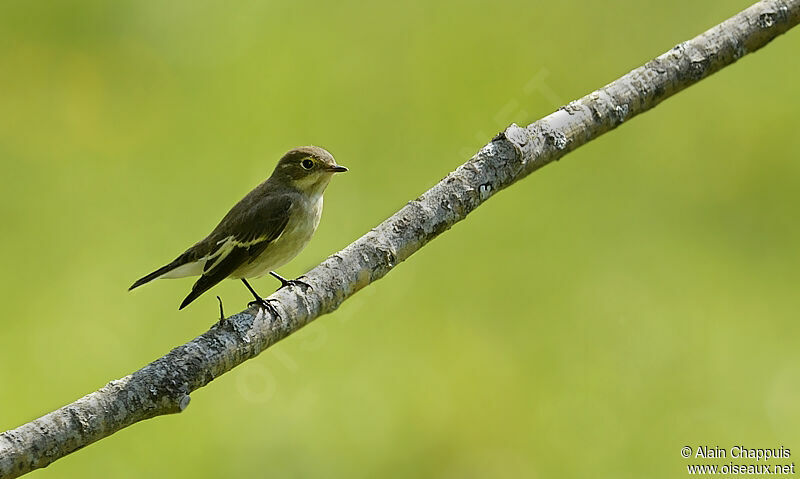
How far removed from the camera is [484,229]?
556 centimetres

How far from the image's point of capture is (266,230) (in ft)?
10.5

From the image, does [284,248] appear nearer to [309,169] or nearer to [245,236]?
[245,236]

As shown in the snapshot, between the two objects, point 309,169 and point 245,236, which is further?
point 309,169

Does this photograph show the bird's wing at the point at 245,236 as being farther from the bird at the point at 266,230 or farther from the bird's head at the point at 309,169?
the bird's head at the point at 309,169

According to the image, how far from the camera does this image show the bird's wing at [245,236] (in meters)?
3.14

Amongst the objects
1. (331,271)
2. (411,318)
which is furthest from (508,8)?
(331,271)

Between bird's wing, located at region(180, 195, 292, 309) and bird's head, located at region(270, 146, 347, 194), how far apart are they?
0.11 m

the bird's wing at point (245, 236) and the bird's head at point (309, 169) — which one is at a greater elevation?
the bird's head at point (309, 169)

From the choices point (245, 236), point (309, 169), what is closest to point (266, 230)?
point (245, 236)

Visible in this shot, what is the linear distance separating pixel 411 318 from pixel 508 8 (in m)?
2.87

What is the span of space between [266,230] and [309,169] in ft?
1.13

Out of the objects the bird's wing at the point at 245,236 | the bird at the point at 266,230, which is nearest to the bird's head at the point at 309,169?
the bird at the point at 266,230

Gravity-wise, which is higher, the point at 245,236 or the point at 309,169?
the point at 309,169

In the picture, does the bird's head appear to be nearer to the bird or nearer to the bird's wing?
the bird
